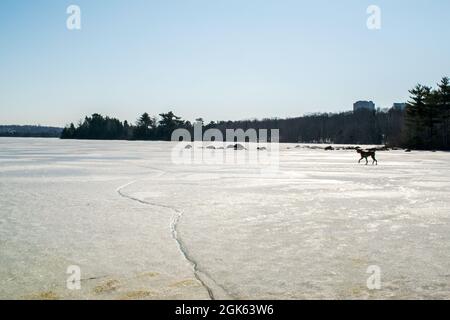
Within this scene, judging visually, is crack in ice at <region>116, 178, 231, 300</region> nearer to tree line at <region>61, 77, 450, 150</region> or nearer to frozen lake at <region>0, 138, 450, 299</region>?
frozen lake at <region>0, 138, 450, 299</region>

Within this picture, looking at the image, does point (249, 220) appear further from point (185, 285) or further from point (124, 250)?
point (185, 285)

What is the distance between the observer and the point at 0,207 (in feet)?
24.2

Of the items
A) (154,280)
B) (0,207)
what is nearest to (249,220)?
(154,280)

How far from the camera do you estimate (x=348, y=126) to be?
135000 mm

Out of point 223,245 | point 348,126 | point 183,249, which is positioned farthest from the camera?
point 348,126

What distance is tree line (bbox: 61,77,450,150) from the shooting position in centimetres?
5384

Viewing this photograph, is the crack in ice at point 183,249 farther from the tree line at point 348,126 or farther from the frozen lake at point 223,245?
the tree line at point 348,126

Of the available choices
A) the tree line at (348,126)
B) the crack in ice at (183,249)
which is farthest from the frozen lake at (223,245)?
the tree line at (348,126)

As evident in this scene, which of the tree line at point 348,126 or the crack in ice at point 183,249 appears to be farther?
the tree line at point 348,126

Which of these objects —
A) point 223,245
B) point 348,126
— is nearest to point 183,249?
point 223,245

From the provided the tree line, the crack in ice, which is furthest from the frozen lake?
the tree line

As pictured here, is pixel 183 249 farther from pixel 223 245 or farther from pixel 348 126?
pixel 348 126

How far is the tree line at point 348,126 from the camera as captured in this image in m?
53.8
